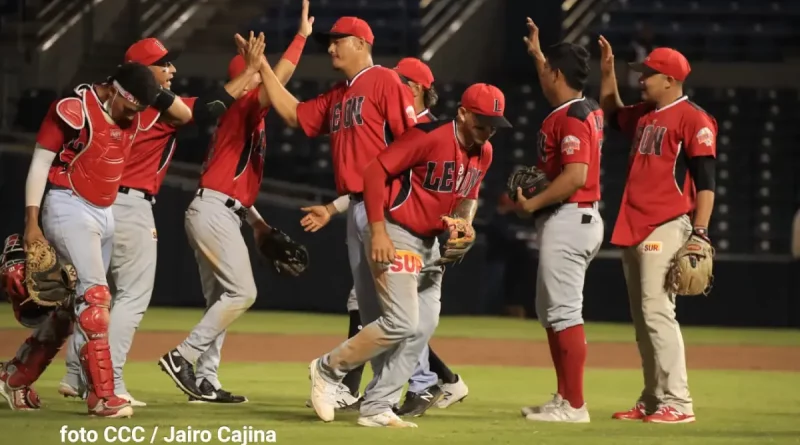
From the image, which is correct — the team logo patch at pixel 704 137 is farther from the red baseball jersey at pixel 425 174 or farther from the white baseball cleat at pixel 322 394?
the white baseball cleat at pixel 322 394

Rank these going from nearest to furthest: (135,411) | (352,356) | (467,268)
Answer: (352,356)
(135,411)
(467,268)

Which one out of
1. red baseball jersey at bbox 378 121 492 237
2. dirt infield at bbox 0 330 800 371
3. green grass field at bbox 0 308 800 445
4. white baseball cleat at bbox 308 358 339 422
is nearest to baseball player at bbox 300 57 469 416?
green grass field at bbox 0 308 800 445

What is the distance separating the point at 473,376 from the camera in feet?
33.1

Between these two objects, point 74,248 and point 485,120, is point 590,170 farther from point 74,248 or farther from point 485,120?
point 74,248

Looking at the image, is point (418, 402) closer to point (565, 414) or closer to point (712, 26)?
point (565, 414)

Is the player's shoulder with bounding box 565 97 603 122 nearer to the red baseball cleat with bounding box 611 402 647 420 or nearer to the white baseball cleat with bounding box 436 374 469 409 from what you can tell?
the red baseball cleat with bounding box 611 402 647 420

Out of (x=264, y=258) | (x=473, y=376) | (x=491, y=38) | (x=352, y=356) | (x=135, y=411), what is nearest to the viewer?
(x=352, y=356)

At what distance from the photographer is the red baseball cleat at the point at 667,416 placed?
23.6 feet

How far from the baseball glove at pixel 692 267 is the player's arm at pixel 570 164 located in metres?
0.66

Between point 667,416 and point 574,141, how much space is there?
1.56 meters

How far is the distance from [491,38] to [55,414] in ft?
45.8

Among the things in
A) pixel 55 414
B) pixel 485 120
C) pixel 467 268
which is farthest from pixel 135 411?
pixel 467 268

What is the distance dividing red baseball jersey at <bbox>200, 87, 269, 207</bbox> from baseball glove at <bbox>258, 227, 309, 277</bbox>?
472 mm

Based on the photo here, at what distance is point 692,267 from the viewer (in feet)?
23.2
